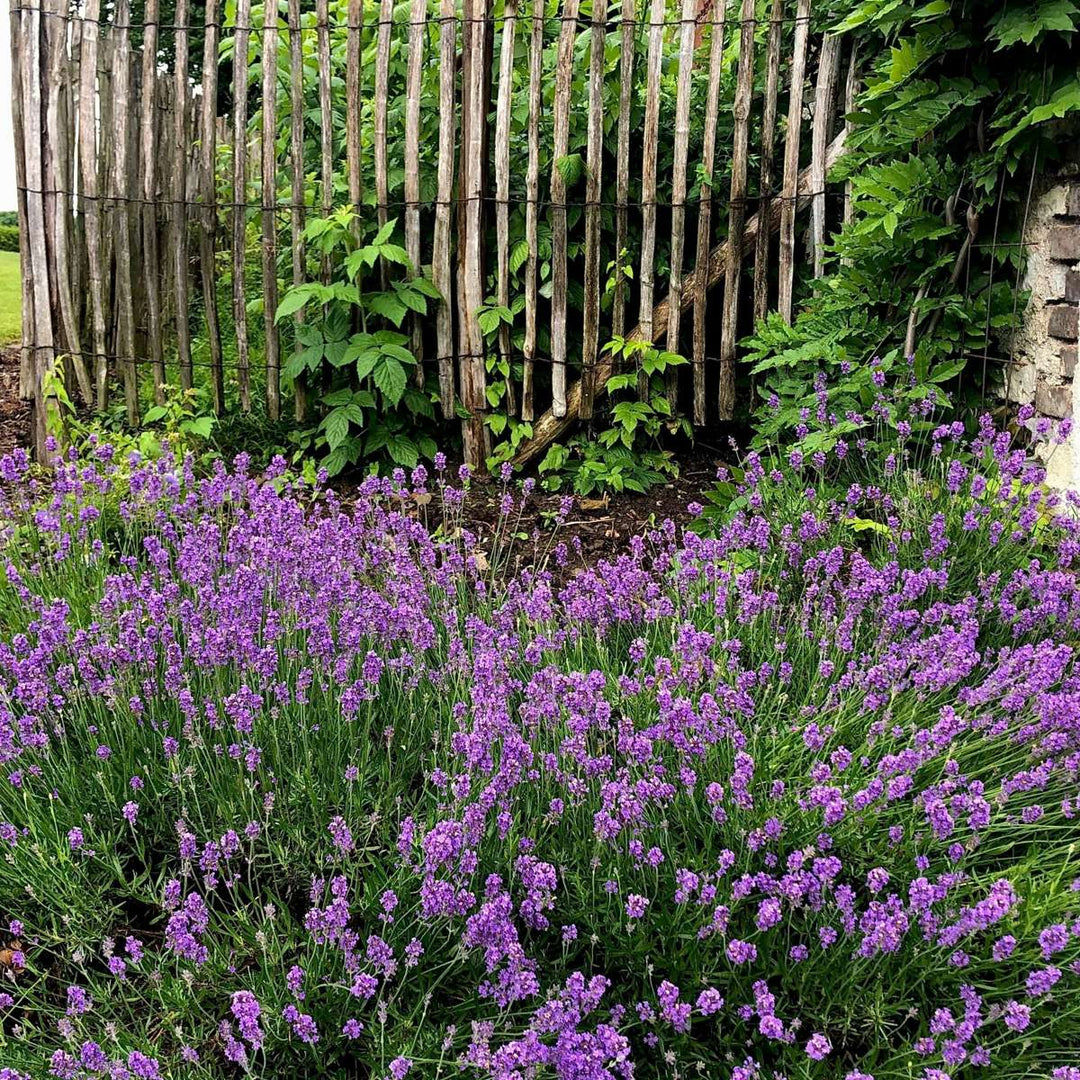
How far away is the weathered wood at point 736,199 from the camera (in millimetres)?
4367

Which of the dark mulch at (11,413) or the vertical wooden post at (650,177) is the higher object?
the vertical wooden post at (650,177)

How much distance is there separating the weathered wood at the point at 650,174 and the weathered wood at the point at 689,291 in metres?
0.10

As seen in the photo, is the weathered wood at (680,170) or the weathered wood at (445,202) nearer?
the weathered wood at (680,170)

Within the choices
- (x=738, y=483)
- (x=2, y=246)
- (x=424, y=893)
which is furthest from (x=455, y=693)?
(x=2, y=246)

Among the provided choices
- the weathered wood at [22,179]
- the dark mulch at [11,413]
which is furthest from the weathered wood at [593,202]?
the dark mulch at [11,413]

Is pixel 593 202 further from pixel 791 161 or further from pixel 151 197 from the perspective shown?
pixel 151 197

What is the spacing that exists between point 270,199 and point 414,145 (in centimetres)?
77

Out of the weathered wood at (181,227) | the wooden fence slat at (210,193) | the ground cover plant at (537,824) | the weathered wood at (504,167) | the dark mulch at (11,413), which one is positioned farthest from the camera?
the dark mulch at (11,413)

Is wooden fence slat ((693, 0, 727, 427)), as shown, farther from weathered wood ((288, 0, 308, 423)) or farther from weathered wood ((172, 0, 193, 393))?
weathered wood ((172, 0, 193, 393))

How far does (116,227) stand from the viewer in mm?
5129

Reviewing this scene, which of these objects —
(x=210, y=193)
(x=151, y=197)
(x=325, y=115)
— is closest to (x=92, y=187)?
(x=151, y=197)

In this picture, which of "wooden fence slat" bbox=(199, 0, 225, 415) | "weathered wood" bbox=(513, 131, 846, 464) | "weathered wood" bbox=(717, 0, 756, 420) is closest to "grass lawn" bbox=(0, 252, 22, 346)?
"wooden fence slat" bbox=(199, 0, 225, 415)

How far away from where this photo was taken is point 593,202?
178 inches

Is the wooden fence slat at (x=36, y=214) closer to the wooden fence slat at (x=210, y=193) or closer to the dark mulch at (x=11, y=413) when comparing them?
the dark mulch at (x=11, y=413)
